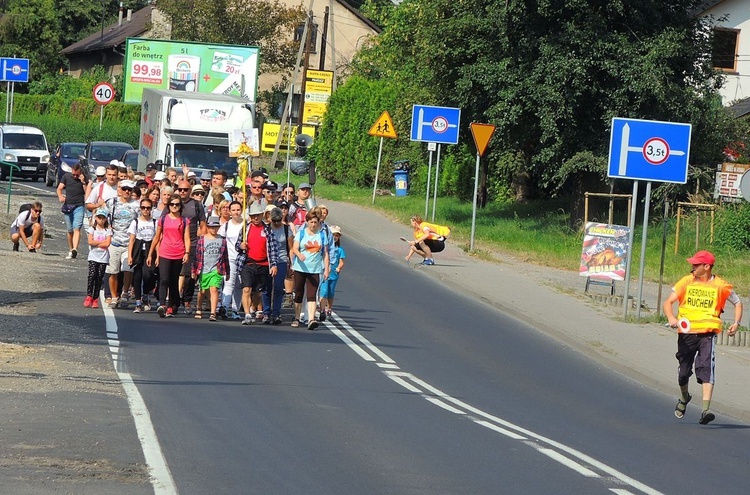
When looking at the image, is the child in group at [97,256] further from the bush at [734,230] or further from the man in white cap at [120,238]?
the bush at [734,230]

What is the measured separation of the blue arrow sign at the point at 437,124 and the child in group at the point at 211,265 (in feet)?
44.8

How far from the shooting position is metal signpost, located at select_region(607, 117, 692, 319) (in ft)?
64.8

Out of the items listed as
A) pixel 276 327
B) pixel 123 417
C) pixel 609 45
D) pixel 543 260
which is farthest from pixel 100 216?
pixel 609 45

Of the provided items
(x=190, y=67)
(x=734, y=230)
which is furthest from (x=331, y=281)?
(x=190, y=67)

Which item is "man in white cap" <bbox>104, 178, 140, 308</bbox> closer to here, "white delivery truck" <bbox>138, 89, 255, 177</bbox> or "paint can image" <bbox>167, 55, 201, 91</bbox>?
"white delivery truck" <bbox>138, 89, 255, 177</bbox>

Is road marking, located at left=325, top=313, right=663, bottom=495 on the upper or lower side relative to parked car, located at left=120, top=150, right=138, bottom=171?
lower

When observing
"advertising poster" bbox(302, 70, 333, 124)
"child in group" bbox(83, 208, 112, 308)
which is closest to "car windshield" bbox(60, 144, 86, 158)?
"advertising poster" bbox(302, 70, 333, 124)

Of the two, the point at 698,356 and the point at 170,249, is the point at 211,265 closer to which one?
the point at 170,249

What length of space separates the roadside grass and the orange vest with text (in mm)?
9117

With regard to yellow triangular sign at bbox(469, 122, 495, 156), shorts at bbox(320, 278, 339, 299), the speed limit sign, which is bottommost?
shorts at bbox(320, 278, 339, 299)

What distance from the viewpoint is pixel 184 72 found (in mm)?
44125

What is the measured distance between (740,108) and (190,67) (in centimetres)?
1845

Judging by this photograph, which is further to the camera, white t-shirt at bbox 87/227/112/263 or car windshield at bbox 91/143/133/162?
car windshield at bbox 91/143/133/162

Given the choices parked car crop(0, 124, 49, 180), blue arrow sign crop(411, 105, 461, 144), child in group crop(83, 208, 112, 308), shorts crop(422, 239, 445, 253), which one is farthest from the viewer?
parked car crop(0, 124, 49, 180)
